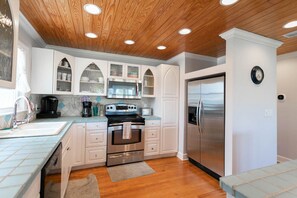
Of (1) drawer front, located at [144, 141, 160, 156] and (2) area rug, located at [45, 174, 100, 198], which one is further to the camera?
(1) drawer front, located at [144, 141, 160, 156]

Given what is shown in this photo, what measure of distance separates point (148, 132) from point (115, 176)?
1065 mm

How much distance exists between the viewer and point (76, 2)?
1595 millimetres

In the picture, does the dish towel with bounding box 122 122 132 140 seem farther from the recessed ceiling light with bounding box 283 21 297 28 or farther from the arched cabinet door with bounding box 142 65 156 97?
the recessed ceiling light with bounding box 283 21 297 28

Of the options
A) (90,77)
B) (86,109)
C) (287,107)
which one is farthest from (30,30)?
(287,107)

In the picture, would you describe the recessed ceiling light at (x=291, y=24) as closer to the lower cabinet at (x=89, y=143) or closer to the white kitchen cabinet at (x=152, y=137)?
the white kitchen cabinet at (x=152, y=137)

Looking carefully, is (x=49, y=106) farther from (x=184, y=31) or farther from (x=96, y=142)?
(x=184, y=31)

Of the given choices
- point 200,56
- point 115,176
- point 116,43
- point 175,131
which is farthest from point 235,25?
point 115,176

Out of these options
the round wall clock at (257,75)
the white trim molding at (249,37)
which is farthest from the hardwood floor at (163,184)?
the white trim molding at (249,37)

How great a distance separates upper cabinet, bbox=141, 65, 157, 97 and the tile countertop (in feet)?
7.33

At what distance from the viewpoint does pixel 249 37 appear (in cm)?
225

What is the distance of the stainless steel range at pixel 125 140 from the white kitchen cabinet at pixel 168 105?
1.73 feet

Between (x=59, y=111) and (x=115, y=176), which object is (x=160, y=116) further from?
(x=59, y=111)

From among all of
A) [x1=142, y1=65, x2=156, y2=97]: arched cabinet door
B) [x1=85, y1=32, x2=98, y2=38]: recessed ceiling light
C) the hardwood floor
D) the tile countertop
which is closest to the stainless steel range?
the hardwood floor

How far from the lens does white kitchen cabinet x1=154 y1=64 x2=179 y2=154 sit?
10.8 ft
